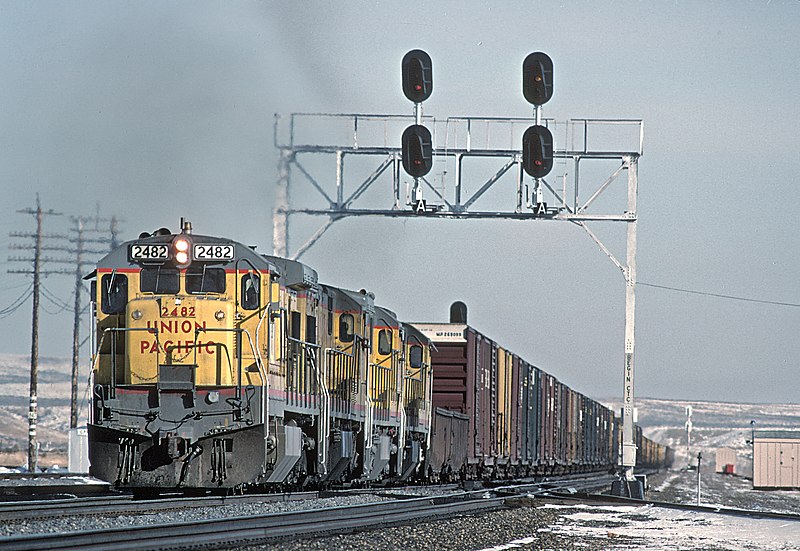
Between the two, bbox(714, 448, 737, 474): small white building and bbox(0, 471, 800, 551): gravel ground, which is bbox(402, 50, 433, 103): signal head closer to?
bbox(0, 471, 800, 551): gravel ground

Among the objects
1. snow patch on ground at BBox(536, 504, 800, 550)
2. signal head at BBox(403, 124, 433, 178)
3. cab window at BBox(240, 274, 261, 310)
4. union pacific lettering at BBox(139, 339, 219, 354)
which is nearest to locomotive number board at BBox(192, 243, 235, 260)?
cab window at BBox(240, 274, 261, 310)

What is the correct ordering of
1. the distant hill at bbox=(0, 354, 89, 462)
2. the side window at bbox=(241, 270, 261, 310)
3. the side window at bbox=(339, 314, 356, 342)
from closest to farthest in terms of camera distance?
the side window at bbox=(241, 270, 261, 310), the side window at bbox=(339, 314, 356, 342), the distant hill at bbox=(0, 354, 89, 462)

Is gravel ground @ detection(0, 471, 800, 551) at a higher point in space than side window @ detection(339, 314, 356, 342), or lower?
lower

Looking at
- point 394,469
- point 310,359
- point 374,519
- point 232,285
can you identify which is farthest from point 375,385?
point 374,519

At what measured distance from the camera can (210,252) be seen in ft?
56.1

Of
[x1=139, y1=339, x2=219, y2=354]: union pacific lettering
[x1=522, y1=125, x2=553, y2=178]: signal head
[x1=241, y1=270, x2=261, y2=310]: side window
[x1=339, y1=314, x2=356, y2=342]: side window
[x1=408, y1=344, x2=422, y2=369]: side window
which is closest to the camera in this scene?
[x1=139, y1=339, x2=219, y2=354]: union pacific lettering

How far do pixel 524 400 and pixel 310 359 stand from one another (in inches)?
729

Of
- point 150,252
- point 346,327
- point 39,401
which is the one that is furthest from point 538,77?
point 39,401

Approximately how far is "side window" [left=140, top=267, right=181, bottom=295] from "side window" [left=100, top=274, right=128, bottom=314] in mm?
294

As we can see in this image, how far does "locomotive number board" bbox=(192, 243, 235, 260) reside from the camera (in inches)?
673

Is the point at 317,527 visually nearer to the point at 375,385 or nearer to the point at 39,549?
the point at 39,549

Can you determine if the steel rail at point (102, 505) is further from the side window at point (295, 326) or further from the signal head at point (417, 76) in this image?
the signal head at point (417, 76)

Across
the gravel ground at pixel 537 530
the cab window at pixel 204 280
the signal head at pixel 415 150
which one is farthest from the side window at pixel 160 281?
the signal head at pixel 415 150

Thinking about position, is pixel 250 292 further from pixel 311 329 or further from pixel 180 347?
pixel 311 329
